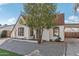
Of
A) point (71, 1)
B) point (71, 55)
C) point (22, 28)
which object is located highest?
point (71, 1)

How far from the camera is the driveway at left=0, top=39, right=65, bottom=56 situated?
4789 millimetres

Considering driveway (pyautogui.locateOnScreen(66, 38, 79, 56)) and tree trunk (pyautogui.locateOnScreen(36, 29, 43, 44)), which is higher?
tree trunk (pyautogui.locateOnScreen(36, 29, 43, 44))

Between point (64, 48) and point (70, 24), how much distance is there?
0.30 m

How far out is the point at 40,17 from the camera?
190 inches

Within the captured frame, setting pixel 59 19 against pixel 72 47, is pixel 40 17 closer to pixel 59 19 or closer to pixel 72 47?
pixel 59 19

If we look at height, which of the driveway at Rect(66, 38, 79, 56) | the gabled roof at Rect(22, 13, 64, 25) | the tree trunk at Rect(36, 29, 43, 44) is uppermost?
the gabled roof at Rect(22, 13, 64, 25)

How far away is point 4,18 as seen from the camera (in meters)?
4.79

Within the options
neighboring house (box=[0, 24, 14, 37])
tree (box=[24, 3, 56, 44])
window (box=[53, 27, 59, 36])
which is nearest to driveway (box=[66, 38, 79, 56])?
window (box=[53, 27, 59, 36])

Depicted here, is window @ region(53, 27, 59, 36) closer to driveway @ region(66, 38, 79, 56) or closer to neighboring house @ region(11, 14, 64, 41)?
neighboring house @ region(11, 14, 64, 41)

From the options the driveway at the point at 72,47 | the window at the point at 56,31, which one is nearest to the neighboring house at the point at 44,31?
the window at the point at 56,31

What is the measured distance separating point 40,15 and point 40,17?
0.02 meters

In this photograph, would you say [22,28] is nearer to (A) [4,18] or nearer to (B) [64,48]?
(A) [4,18]

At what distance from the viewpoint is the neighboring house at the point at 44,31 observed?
15.8 feet

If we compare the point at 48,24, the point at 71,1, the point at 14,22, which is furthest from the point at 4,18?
the point at 71,1
